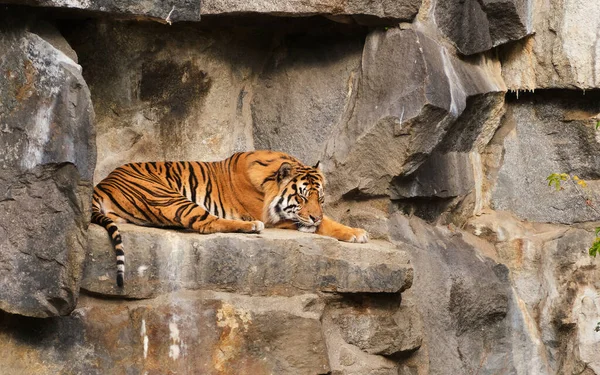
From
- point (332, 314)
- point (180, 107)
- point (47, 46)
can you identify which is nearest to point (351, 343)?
point (332, 314)

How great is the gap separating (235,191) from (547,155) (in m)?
2.12

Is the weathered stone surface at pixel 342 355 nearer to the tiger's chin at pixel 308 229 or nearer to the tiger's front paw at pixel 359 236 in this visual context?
the tiger's front paw at pixel 359 236

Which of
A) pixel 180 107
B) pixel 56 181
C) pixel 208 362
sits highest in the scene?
pixel 180 107

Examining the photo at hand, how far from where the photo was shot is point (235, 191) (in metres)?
7.39

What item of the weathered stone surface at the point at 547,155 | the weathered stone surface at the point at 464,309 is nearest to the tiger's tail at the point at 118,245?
the weathered stone surface at the point at 464,309

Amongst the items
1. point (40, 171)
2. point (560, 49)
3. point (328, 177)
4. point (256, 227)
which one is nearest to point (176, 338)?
point (256, 227)

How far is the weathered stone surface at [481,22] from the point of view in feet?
24.5

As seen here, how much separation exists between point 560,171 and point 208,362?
116 inches

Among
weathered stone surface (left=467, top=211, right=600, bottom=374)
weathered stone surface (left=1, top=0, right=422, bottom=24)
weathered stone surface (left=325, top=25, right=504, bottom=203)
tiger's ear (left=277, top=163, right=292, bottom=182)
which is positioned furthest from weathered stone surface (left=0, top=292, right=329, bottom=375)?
weathered stone surface (left=467, top=211, right=600, bottom=374)

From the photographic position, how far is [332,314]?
673cm

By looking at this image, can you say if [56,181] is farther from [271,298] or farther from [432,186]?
[432,186]

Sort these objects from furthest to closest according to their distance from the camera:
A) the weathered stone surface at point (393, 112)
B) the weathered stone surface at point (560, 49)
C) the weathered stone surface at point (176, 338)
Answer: the weathered stone surface at point (560, 49), the weathered stone surface at point (393, 112), the weathered stone surface at point (176, 338)

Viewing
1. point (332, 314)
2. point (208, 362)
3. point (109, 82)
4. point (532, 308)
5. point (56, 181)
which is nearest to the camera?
point (56, 181)

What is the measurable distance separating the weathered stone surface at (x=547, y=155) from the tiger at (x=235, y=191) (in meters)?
1.45
